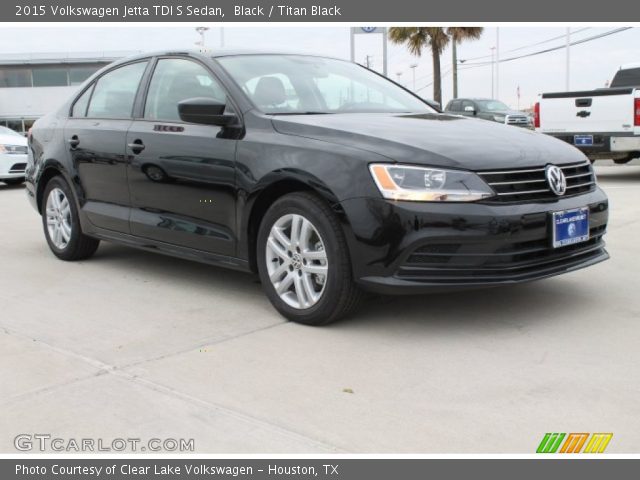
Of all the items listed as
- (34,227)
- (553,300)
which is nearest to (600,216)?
(553,300)

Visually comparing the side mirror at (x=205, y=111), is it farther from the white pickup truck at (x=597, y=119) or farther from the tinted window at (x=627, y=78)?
the tinted window at (x=627, y=78)

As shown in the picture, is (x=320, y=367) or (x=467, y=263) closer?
(x=320, y=367)

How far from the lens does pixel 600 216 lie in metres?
4.67

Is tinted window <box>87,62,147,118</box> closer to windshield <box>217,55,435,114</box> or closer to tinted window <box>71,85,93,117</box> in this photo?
tinted window <box>71,85,93,117</box>

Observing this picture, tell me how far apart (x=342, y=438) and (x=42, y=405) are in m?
1.29

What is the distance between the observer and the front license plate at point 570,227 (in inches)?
166

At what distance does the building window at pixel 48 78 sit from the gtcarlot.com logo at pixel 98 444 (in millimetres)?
47304

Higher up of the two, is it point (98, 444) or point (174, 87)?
point (174, 87)

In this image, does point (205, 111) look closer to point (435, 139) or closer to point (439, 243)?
point (435, 139)

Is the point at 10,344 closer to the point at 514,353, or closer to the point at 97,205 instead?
the point at 97,205

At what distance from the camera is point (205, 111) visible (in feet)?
15.3

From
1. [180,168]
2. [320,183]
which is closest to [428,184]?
[320,183]

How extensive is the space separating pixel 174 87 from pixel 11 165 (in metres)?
9.25

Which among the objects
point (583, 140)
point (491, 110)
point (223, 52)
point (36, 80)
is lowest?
point (583, 140)
